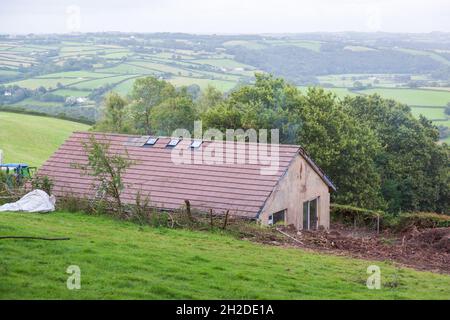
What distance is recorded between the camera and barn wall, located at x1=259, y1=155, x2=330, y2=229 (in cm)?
2877

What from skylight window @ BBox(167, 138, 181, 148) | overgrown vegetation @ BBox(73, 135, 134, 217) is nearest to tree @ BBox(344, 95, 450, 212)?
skylight window @ BBox(167, 138, 181, 148)

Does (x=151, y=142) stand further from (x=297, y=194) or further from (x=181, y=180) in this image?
(x=297, y=194)

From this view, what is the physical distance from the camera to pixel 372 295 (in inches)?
561

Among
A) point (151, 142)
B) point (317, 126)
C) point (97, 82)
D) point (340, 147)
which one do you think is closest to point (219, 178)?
point (151, 142)

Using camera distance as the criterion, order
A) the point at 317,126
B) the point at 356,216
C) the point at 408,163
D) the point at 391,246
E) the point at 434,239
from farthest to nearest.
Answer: the point at 408,163 < the point at 317,126 < the point at 356,216 < the point at 434,239 < the point at 391,246

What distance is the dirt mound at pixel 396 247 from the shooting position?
69.7 ft

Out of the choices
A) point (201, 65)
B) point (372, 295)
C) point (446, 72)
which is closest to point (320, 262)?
point (372, 295)

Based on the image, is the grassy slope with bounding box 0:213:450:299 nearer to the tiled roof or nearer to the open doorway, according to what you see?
the tiled roof

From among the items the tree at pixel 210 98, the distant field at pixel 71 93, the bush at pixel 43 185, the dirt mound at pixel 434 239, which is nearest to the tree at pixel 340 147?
the dirt mound at pixel 434 239

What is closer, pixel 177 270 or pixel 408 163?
A: pixel 177 270

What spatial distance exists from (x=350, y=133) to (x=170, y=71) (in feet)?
285

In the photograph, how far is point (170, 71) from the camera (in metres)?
132

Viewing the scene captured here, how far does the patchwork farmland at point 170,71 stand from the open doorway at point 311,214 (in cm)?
5622
